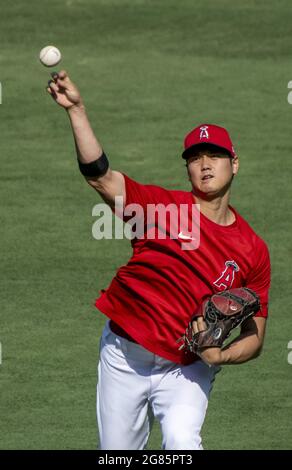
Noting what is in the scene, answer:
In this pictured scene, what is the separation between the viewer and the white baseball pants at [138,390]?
670 cm

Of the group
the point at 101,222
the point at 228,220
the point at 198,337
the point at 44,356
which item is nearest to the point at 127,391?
the point at 198,337

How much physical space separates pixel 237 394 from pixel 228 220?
2.34 m

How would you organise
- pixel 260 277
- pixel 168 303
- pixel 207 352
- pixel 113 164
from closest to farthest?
pixel 207 352, pixel 168 303, pixel 260 277, pixel 113 164

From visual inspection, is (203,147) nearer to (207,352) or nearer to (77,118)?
(77,118)

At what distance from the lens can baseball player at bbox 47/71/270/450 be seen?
21.9 ft

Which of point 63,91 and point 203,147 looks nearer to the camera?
point 63,91

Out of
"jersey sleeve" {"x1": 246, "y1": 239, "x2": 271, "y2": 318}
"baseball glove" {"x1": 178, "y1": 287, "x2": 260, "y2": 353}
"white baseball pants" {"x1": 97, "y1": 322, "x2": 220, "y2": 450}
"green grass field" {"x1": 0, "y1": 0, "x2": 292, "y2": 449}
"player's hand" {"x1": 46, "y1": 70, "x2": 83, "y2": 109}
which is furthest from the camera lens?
"green grass field" {"x1": 0, "y1": 0, "x2": 292, "y2": 449}

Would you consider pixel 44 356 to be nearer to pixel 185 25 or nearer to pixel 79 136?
pixel 79 136

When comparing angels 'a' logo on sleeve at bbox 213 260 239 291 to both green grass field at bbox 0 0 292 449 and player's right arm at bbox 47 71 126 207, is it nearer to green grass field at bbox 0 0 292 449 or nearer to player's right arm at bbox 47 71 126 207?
player's right arm at bbox 47 71 126 207

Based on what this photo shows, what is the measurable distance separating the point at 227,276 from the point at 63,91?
1.27m

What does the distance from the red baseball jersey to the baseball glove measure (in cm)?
8

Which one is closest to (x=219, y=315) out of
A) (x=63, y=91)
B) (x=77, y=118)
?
(x=77, y=118)

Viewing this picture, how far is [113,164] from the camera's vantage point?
13078mm

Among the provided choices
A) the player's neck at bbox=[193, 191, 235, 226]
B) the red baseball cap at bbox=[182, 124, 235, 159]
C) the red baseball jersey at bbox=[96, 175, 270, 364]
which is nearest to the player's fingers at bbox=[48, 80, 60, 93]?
the red baseball jersey at bbox=[96, 175, 270, 364]
